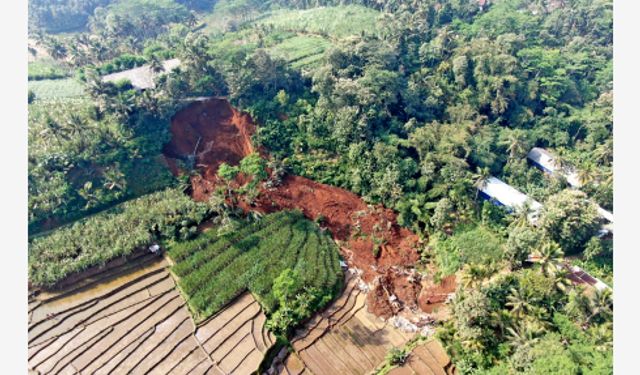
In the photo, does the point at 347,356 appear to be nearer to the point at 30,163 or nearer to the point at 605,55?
the point at 30,163

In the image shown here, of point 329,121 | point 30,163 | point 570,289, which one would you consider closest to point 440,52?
point 329,121

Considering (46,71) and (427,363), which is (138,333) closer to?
(427,363)

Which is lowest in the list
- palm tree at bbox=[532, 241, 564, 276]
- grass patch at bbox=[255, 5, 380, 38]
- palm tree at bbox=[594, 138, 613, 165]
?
palm tree at bbox=[532, 241, 564, 276]

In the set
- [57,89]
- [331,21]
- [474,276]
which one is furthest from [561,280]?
[57,89]

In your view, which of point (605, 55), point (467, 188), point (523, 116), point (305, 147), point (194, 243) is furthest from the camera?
point (605, 55)

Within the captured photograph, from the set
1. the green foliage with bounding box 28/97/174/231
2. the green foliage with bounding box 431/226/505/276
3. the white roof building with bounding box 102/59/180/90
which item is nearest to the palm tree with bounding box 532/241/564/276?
the green foliage with bounding box 431/226/505/276

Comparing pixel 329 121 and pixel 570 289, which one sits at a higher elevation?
pixel 329 121

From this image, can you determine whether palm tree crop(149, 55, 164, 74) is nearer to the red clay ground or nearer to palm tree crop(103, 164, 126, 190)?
the red clay ground
